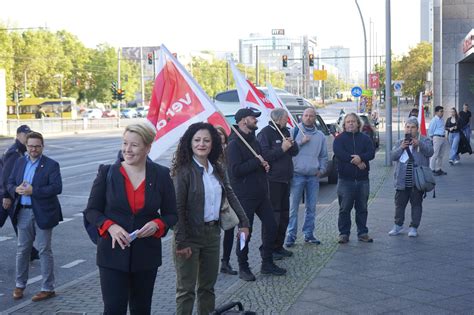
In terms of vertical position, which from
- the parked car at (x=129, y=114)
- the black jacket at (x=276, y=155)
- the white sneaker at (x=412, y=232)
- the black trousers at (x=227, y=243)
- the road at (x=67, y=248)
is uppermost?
the parked car at (x=129, y=114)

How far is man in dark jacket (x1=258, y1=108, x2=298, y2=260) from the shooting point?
780 cm

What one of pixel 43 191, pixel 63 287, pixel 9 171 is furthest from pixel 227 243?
pixel 9 171

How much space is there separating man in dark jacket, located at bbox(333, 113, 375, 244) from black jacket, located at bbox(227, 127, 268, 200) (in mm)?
2139

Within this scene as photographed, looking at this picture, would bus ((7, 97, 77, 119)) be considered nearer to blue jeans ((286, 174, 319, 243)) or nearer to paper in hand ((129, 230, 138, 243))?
blue jeans ((286, 174, 319, 243))

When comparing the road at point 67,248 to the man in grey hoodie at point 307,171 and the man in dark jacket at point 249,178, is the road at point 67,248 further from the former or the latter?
the man in grey hoodie at point 307,171

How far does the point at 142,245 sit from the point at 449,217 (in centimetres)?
763

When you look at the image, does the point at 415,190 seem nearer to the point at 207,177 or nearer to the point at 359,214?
the point at 359,214

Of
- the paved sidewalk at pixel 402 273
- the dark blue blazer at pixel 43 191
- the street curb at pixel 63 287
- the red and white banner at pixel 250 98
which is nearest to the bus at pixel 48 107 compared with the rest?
the paved sidewalk at pixel 402 273

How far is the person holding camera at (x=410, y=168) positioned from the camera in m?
9.23

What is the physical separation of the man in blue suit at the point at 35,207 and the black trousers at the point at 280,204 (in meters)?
2.42

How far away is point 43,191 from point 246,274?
2.20m

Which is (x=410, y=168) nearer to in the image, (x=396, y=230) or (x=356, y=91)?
(x=396, y=230)

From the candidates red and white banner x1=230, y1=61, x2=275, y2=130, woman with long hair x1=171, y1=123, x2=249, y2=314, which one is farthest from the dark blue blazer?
red and white banner x1=230, y1=61, x2=275, y2=130

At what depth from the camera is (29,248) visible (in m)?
6.80
